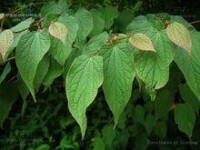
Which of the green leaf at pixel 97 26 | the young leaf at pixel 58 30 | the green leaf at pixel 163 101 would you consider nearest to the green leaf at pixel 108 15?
the green leaf at pixel 97 26

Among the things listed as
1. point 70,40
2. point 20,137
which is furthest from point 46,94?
point 70,40

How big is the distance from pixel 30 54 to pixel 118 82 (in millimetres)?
164

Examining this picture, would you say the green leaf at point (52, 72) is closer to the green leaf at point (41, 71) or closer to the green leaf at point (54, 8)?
the green leaf at point (41, 71)

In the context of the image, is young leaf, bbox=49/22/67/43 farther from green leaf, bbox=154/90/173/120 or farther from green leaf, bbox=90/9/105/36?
green leaf, bbox=154/90/173/120

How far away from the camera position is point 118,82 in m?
0.56

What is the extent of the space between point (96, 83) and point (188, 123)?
0.42 m

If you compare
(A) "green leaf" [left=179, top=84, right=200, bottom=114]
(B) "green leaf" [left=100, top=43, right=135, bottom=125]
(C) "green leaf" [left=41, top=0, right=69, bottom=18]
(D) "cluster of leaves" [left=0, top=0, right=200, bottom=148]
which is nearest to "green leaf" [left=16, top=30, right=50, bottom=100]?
(D) "cluster of leaves" [left=0, top=0, right=200, bottom=148]

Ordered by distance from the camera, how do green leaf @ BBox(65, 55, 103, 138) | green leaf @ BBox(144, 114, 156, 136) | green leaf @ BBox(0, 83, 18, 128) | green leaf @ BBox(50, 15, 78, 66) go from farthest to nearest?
1. green leaf @ BBox(144, 114, 156, 136)
2. green leaf @ BBox(0, 83, 18, 128)
3. green leaf @ BBox(50, 15, 78, 66)
4. green leaf @ BBox(65, 55, 103, 138)

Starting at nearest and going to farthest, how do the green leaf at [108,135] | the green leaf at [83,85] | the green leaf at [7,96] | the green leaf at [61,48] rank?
the green leaf at [83,85] → the green leaf at [61,48] → the green leaf at [7,96] → the green leaf at [108,135]

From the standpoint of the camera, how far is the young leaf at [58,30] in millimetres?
627

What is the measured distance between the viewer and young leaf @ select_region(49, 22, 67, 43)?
627mm

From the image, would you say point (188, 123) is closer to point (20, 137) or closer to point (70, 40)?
point (70, 40)

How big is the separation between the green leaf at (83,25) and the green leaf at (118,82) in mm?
173

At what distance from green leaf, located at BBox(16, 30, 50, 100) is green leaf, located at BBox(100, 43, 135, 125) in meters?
0.12
